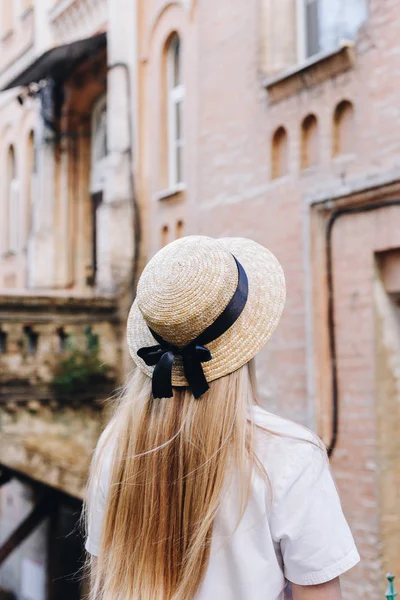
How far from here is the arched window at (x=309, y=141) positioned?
6.15 metres

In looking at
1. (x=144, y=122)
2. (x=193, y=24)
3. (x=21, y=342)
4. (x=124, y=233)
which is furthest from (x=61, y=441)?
(x=193, y=24)

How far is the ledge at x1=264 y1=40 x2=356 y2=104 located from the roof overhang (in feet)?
13.9

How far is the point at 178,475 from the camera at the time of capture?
71.6 inches

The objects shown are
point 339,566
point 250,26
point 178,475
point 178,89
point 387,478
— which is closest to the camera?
point 339,566

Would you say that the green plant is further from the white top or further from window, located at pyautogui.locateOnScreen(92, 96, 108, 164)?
the white top

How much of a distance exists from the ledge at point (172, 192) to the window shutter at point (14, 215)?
689 centimetres

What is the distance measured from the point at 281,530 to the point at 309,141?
16.0 feet

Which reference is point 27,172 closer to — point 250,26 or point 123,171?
point 123,171

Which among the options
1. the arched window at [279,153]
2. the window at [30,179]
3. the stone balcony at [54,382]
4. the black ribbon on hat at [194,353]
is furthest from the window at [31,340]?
the black ribbon on hat at [194,353]

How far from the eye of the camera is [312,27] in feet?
21.6

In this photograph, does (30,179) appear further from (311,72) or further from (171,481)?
(171,481)

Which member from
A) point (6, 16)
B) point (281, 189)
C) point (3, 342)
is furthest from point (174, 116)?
point (6, 16)

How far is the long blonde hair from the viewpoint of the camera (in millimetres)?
1748

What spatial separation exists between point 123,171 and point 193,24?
192cm
